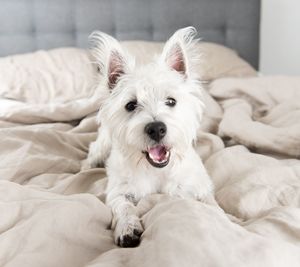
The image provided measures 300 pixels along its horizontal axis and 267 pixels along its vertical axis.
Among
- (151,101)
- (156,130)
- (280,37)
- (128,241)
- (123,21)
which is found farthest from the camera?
(280,37)

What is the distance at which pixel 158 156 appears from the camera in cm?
136

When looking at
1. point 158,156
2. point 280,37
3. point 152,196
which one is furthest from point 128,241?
point 280,37

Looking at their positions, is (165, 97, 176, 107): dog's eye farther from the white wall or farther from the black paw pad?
the white wall

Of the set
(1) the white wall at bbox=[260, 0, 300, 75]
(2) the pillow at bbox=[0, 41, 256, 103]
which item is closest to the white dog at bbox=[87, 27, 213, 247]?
(2) the pillow at bbox=[0, 41, 256, 103]

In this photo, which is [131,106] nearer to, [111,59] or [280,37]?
[111,59]

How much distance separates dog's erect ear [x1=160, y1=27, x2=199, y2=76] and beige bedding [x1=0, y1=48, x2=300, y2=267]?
1.36ft

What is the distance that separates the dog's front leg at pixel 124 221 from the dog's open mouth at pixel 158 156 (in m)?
0.16

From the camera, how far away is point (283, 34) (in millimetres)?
Result: 3074

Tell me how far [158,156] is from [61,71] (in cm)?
135

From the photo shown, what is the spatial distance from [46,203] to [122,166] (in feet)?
1.11

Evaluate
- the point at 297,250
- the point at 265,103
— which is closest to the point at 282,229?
the point at 297,250

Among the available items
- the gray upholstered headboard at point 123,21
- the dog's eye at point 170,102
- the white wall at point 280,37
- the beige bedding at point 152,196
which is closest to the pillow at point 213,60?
the beige bedding at point 152,196

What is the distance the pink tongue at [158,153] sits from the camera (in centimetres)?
134

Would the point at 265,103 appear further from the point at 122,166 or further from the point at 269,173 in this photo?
the point at 122,166
